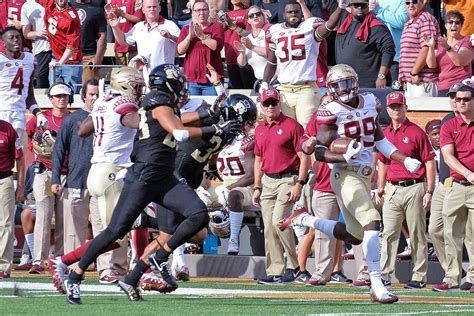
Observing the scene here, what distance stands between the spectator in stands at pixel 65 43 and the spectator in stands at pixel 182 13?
1450 millimetres

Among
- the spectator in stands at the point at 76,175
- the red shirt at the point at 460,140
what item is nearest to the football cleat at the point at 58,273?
the spectator in stands at the point at 76,175

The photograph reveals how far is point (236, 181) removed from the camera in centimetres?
1464

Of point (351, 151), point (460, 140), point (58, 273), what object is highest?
point (351, 151)

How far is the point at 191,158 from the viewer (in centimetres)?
1198

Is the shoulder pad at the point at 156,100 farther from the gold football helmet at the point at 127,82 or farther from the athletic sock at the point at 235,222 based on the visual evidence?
the athletic sock at the point at 235,222

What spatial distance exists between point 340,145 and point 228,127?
1048mm

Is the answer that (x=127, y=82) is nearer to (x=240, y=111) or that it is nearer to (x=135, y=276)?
(x=240, y=111)

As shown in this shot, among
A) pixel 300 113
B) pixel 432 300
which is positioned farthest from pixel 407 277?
pixel 432 300

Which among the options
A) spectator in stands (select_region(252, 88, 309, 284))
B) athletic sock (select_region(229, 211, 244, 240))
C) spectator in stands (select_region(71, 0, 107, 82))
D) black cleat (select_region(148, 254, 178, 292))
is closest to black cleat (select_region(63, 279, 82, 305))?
black cleat (select_region(148, 254, 178, 292))

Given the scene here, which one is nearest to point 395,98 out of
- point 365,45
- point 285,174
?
point 285,174

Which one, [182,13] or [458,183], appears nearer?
[458,183]

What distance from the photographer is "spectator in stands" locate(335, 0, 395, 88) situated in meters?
14.9

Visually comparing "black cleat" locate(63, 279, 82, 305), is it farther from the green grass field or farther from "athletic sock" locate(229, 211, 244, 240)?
"athletic sock" locate(229, 211, 244, 240)

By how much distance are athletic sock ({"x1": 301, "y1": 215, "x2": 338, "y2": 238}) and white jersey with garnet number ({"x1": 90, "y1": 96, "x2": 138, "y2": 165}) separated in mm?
1873
